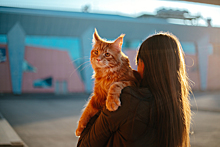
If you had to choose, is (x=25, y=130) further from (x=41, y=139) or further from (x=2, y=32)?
(x=2, y=32)

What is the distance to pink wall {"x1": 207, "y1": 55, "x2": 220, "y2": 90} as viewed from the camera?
45.7ft

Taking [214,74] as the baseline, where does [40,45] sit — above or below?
above

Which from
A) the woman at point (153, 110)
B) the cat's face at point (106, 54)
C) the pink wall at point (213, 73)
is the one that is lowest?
the pink wall at point (213, 73)

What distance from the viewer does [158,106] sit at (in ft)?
2.81

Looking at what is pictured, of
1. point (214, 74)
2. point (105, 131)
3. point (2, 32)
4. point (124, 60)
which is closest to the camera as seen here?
point (105, 131)

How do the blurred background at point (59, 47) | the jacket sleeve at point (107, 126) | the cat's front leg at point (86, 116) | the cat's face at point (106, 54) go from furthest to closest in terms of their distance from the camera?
the blurred background at point (59, 47), the cat's face at point (106, 54), the cat's front leg at point (86, 116), the jacket sleeve at point (107, 126)

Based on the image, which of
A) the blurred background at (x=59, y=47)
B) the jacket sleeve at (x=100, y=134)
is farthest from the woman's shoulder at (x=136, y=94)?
the blurred background at (x=59, y=47)

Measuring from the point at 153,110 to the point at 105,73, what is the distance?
20.7 inches

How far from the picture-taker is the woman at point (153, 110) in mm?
810

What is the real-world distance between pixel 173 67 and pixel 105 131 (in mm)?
431

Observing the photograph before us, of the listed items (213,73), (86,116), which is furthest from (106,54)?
(213,73)

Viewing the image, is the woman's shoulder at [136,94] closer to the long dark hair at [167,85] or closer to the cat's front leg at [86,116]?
the long dark hair at [167,85]

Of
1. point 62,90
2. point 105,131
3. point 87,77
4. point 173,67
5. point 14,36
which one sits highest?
point 14,36

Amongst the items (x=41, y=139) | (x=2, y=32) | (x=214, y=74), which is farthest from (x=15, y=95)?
(x=214, y=74)
